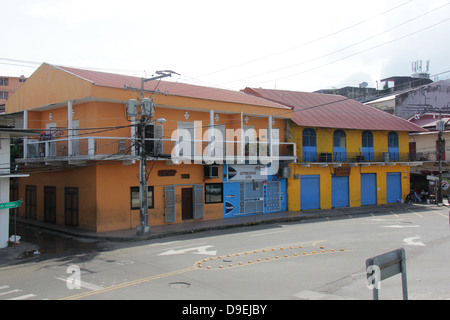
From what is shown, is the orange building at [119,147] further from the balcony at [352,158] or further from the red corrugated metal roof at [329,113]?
the red corrugated metal roof at [329,113]

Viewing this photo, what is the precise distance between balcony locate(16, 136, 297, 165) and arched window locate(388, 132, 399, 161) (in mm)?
11397

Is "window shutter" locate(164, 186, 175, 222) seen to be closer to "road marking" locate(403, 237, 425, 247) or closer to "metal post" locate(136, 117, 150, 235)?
"metal post" locate(136, 117, 150, 235)

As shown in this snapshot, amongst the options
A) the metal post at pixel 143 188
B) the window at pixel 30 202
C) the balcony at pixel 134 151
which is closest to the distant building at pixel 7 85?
the window at pixel 30 202

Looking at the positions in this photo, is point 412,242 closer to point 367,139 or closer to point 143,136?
point 143,136

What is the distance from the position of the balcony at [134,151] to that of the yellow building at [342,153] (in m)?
3.00

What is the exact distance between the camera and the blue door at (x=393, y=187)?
33.2 meters

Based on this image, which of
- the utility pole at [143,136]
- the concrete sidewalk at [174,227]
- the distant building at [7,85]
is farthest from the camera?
the distant building at [7,85]

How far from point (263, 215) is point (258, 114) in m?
6.46

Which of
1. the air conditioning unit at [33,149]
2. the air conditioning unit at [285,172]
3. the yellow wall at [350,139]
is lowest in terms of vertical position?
the air conditioning unit at [285,172]

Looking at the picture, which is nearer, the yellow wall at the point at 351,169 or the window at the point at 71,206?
the window at the point at 71,206

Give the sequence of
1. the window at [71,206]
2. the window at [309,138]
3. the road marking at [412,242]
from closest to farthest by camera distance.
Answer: the road marking at [412,242], the window at [71,206], the window at [309,138]

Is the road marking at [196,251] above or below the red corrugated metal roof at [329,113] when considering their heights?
below

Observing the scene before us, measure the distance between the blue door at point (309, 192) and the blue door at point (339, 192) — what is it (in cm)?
157
